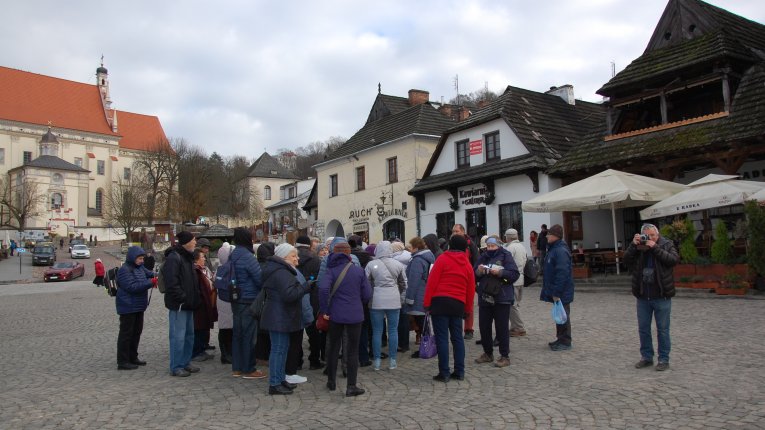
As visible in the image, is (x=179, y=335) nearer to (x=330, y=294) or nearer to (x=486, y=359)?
(x=330, y=294)

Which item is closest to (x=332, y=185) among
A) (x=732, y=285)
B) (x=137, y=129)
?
(x=732, y=285)

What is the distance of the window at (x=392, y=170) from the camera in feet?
91.1

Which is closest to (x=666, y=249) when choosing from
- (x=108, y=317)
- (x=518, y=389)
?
(x=518, y=389)

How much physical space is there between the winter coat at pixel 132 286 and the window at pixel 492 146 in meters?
16.4

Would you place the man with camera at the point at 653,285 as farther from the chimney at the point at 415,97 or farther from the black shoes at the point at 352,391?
the chimney at the point at 415,97

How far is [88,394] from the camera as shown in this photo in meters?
6.54

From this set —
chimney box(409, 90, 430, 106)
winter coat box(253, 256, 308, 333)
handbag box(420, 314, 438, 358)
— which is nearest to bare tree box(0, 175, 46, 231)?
chimney box(409, 90, 430, 106)

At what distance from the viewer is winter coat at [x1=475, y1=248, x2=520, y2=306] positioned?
292 inches

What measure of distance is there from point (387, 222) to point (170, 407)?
2214cm

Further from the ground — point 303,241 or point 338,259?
point 303,241

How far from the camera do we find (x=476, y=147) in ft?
75.4

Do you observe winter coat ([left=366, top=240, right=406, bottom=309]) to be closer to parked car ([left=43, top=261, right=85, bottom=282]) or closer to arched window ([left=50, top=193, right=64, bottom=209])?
parked car ([left=43, top=261, right=85, bottom=282])

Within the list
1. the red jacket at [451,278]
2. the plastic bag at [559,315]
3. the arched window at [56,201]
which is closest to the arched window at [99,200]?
the arched window at [56,201]

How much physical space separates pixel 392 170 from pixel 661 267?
2167cm
